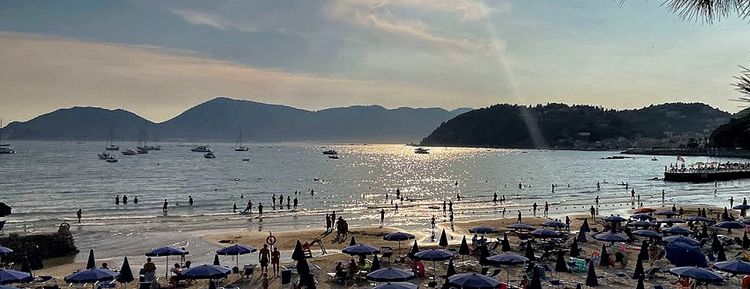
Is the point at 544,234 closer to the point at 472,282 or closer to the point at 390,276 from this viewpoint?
the point at 472,282

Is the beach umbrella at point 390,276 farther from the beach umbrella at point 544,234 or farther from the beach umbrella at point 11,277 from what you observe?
the beach umbrella at point 544,234

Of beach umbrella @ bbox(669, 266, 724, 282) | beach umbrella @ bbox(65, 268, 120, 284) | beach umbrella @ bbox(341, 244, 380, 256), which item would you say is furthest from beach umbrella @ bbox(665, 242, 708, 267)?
beach umbrella @ bbox(65, 268, 120, 284)

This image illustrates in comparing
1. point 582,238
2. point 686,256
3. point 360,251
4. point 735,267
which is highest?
point 686,256

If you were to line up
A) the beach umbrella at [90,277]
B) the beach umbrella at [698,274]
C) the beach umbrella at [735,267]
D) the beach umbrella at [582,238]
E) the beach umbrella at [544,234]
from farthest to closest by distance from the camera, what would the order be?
1. the beach umbrella at [582,238]
2. the beach umbrella at [544,234]
3. the beach umbrella at [735,267]
4. the beach umbrella at [90,277]
5. the beach umbrella at [698,274]

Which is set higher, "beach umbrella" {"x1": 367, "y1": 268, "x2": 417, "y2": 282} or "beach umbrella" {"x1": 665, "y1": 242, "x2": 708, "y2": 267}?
"beach umbrella" {"x1": 665, "y1": 242, "x2": 708, "y2": 267}

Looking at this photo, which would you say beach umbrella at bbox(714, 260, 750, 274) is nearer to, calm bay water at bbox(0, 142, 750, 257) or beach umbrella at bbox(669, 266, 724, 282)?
beach umbrella at bbox(669, 266, 724, 282)

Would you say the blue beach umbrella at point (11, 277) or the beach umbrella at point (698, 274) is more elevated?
the beach umbrella at point (698, 274)

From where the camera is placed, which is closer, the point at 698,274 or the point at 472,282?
the point at 472,282

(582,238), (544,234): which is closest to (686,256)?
(544,234)

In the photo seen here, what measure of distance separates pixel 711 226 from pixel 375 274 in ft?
86.4

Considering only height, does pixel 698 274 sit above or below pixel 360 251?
above

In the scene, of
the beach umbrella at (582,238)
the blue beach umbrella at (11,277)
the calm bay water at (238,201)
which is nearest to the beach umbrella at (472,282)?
the blue beach umbrella at (11,277)

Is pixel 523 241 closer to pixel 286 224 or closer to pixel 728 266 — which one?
pixel 728 266

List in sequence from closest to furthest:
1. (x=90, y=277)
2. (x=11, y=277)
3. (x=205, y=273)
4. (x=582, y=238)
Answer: (x=11, y=277) → (x=90, y=277) → (x=205, y=273) → (x=582, y=238)
